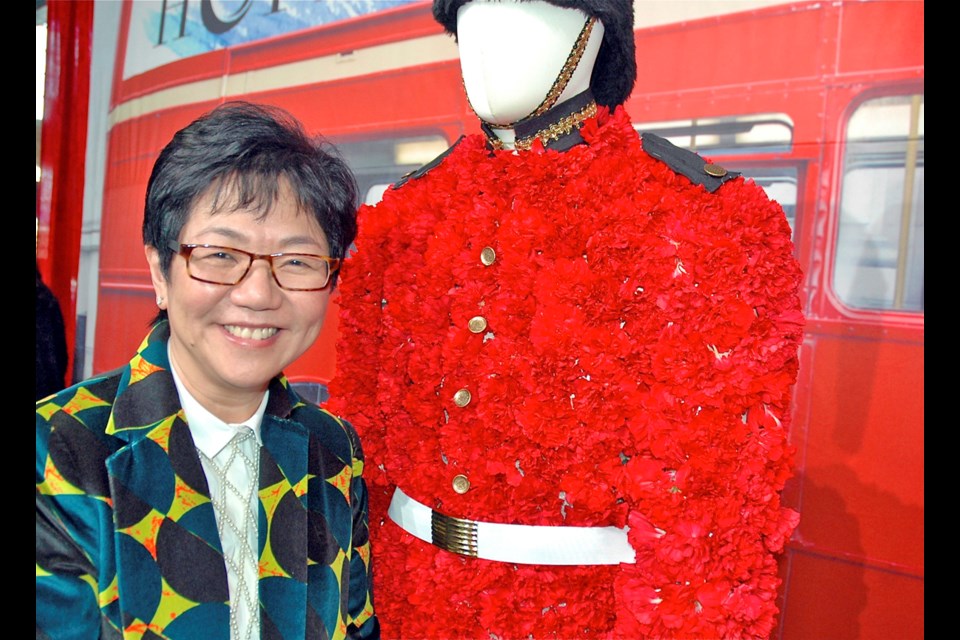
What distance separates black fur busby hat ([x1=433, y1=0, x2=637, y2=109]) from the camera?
1376 millimetres

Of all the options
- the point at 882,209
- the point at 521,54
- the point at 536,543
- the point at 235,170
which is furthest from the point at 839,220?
the point at 235,170

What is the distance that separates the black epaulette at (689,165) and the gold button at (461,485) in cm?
68

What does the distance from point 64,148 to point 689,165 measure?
3.44m

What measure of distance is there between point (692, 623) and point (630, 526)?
0.57ft

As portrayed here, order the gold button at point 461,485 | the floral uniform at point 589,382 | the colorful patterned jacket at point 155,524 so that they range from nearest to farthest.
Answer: the colorful patterned jacket at point 155,524, the floral uniform at point 589,382, the gold button at point 461,485

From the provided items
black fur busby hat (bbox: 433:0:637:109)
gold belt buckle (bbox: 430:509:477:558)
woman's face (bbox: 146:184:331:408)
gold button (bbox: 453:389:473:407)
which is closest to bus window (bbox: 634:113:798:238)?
black fur busby hat (bbox: 433:0:637:109)

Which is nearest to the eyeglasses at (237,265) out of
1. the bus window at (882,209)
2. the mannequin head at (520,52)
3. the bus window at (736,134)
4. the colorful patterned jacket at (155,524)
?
the colorful patterned jacket at (155,524)

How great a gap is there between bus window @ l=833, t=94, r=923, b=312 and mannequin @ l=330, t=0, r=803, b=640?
0.75 metres

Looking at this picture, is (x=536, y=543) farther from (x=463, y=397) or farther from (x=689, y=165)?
(x=689, y=165)

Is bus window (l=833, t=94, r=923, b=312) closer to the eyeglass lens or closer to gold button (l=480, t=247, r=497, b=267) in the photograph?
gold button (l=480, t=247, r=497, b=267)

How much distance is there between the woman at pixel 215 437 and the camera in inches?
38.5

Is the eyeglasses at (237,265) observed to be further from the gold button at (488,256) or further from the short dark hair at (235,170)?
the gold button at (488,256)

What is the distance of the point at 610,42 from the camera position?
1.48 m

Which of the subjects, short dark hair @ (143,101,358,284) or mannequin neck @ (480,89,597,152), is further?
mannequin neck @ (480,89,597,152)
